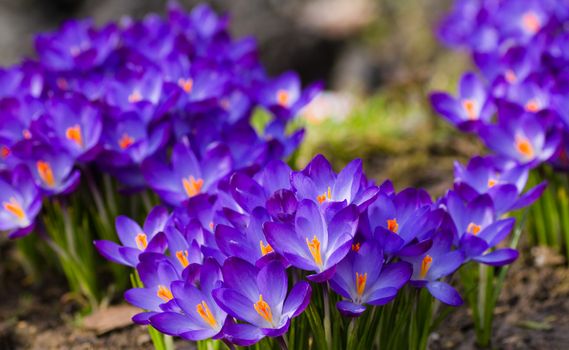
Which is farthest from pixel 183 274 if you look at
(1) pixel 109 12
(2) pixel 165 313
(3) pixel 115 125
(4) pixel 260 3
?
(4) pixel 260 3

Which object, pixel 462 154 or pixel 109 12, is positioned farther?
pixel 109 12

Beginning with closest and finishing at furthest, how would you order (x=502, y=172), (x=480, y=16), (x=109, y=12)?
1. (x=502, y=172)
2. (x=480, y=16)
3. (x=109, y=12)

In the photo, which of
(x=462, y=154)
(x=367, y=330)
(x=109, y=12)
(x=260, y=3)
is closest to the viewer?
(x=367, y=330)

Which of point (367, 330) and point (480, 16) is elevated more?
point (480, 16)

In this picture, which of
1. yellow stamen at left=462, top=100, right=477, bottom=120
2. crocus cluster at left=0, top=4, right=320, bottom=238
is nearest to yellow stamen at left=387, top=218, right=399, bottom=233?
crocus cluster at left=0, top=4, right=320, bottom=238

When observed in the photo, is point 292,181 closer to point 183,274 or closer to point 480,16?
point 183,274

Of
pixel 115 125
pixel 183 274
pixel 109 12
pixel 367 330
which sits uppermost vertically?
pixel 109 12

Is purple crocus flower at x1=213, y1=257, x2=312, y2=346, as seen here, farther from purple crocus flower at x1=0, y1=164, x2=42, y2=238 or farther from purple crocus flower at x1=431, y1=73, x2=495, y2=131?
purple crocus flower at x1=431, y1=73, x2=495, y2=131
